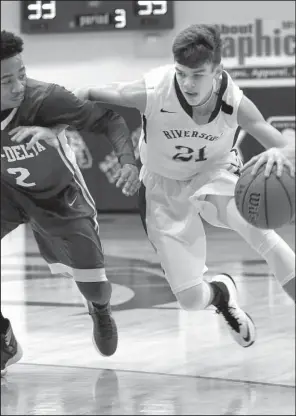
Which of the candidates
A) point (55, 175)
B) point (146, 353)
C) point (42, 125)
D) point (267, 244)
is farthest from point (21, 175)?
point (146, 353)

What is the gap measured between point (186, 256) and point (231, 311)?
2.68 feet

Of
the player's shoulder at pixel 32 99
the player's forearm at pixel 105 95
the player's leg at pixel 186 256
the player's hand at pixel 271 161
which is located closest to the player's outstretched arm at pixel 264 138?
the player's hand at pixel 271 161

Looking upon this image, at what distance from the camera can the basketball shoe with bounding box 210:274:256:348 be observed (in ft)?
19.4

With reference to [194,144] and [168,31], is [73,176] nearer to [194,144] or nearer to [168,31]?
[194,144]

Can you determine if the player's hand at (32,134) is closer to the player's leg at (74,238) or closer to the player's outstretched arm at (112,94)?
the player's outstretched arm at (112,94)

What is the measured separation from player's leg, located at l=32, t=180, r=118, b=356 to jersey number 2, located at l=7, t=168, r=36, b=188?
0.34ft

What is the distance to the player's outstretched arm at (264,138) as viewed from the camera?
2.95 m

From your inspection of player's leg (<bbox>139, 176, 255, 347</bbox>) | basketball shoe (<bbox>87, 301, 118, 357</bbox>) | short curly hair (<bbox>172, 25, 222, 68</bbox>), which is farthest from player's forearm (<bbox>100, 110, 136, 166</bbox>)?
basketball shoe (<bbox>87, 301, 118, 357</bbox>)

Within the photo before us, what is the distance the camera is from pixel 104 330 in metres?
4.41

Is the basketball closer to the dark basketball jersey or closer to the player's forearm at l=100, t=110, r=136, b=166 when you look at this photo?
the player's forearm at l=100, t=110, r=136, b=166

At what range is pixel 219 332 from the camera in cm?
1220

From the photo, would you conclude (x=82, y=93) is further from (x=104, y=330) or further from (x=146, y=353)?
(x=146, y=353)

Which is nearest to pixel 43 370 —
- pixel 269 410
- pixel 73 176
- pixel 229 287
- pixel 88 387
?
pixel 88 387

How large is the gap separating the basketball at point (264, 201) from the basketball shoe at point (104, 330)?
5.21 feet
